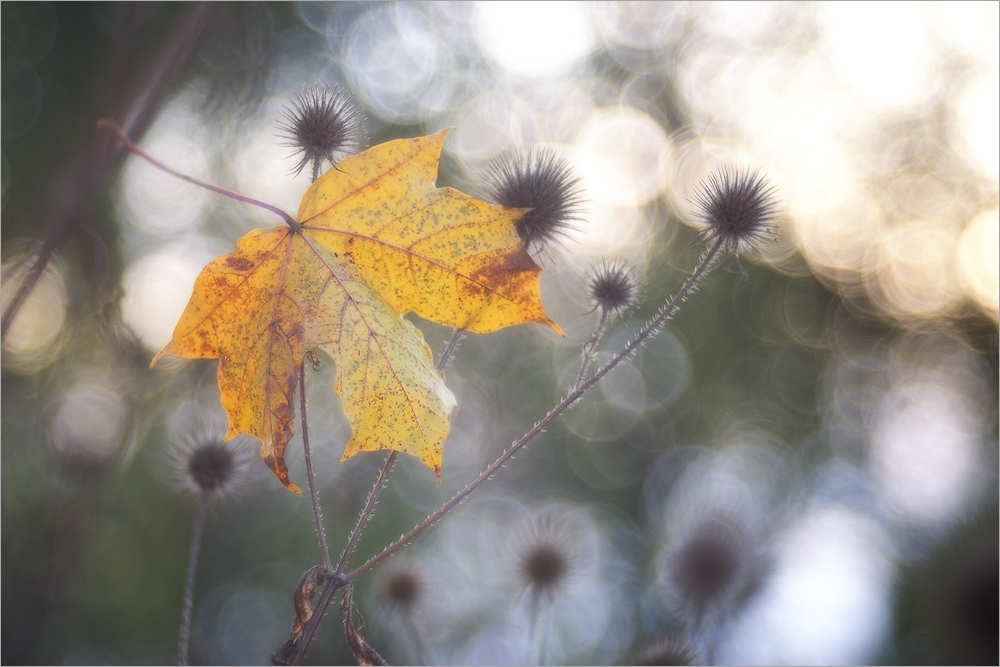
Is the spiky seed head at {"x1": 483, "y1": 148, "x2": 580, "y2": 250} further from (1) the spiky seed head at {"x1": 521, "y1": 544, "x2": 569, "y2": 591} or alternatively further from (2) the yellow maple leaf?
(1) the spiky seed head at {"x1": 521, "y1": 544, "x2": 569, "y2": 591}

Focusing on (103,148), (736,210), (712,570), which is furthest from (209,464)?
(712,570)

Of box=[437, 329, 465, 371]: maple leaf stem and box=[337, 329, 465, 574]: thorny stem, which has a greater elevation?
box=[437, 329, 465, 371]: maple leaf stem

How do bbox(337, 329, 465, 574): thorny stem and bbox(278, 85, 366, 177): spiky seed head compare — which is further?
bbox(278, 85, 366, 177): spiky seed head

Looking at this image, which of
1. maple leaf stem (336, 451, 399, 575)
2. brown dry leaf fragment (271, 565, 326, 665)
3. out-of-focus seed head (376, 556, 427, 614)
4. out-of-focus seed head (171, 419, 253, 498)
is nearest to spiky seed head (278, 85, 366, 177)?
maple leaf stem (336, 451, 399, 575)

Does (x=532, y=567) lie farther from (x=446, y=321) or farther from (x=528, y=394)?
(x=528, y=394)

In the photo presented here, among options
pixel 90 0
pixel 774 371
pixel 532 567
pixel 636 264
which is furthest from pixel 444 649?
pixel 774 371

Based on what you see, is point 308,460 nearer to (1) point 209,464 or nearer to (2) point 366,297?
(2) point 366,297
